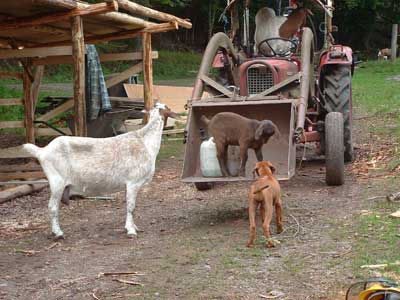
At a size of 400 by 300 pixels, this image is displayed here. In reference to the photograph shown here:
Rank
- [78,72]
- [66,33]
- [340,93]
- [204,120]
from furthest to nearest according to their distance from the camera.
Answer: [66,33] < [340,93] < [78,72] < [204,120]

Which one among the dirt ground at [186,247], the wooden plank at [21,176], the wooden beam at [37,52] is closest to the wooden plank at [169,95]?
the wooden beam at [37,52]

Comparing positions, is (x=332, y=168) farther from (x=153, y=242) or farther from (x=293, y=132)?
(x=153, y=242)

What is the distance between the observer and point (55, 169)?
22.2 feet

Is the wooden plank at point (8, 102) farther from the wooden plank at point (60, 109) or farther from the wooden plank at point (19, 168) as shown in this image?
the wooden plank at point (19, 168)

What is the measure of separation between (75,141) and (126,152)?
0.52 m

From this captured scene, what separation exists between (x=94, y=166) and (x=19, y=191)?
2.53 m

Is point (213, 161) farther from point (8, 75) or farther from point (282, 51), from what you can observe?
point (8, 75)

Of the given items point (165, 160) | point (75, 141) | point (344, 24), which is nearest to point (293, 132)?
point (75, 141)

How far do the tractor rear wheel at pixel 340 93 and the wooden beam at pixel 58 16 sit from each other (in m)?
3.07

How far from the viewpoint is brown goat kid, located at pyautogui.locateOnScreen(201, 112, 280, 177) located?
689 cm

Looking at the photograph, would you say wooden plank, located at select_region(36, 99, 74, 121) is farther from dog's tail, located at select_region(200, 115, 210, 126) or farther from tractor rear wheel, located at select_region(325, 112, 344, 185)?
tractor rear wheel, located at select_region(325, 112, 344, 185)

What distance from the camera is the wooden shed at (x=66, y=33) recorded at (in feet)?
29.2

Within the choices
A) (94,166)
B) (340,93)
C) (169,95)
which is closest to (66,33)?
(340,93)

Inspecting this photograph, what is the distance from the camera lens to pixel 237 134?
7016mm
